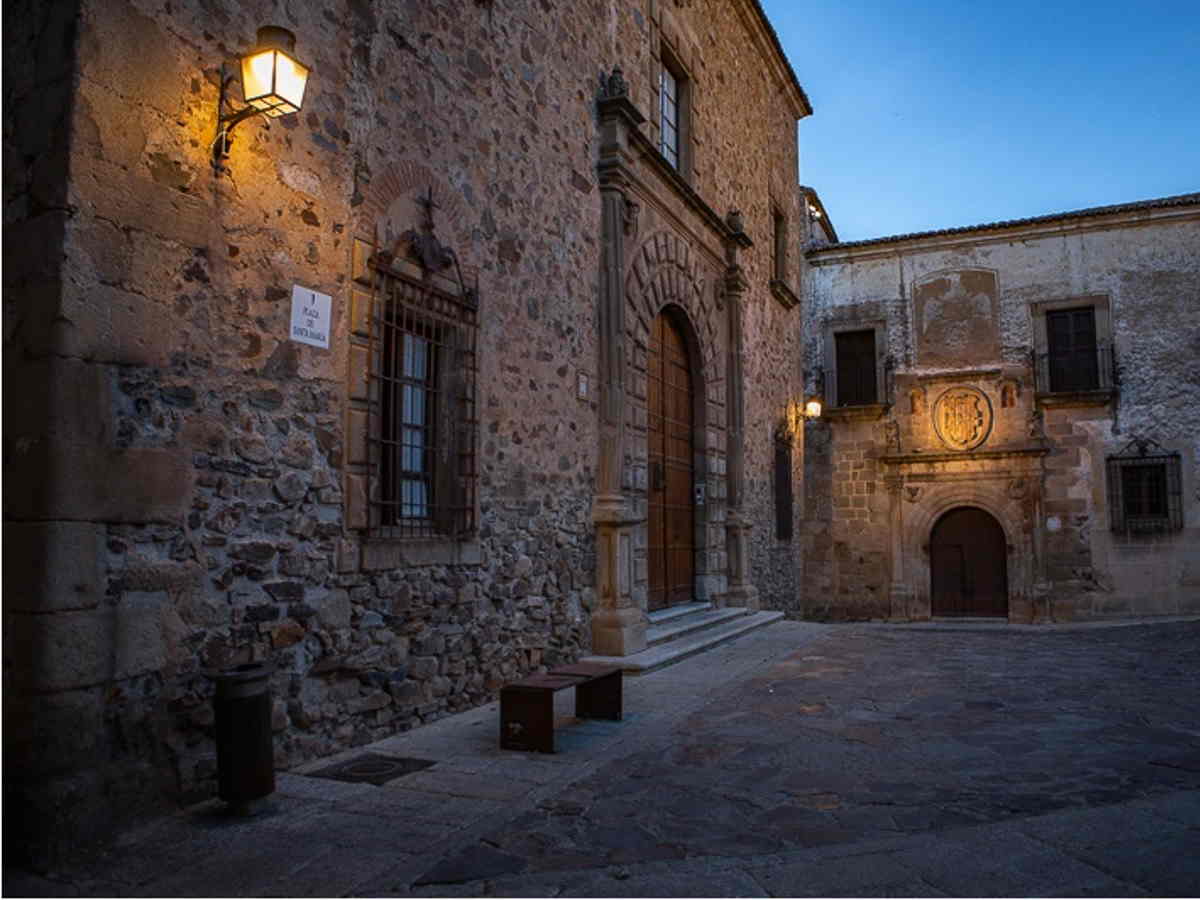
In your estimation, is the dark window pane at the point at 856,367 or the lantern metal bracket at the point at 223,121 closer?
the lantern metal bracket at the point at 223,121

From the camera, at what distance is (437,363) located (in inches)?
213

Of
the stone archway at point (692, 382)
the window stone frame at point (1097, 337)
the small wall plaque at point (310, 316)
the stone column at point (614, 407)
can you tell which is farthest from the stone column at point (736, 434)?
the window stone frame at point (1097, 337)

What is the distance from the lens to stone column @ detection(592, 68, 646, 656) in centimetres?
704

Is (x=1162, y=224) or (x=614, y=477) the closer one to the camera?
(x=614, y=477)

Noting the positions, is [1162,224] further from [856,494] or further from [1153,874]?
[1153,874]

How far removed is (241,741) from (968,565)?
14635 millimetres

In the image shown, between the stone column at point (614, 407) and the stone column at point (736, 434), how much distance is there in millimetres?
3000

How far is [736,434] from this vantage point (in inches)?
424

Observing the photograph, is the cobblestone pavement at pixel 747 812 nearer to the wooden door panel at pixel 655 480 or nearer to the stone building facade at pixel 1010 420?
the wooden door panel at pixel 655 480

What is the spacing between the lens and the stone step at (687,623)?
7684 mm

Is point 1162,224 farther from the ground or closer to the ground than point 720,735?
farther from the ground

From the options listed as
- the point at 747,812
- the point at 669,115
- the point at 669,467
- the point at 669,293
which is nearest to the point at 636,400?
the point at 669,467

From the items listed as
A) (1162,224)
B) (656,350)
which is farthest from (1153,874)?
(1162,224)

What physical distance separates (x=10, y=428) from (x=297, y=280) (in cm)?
145
